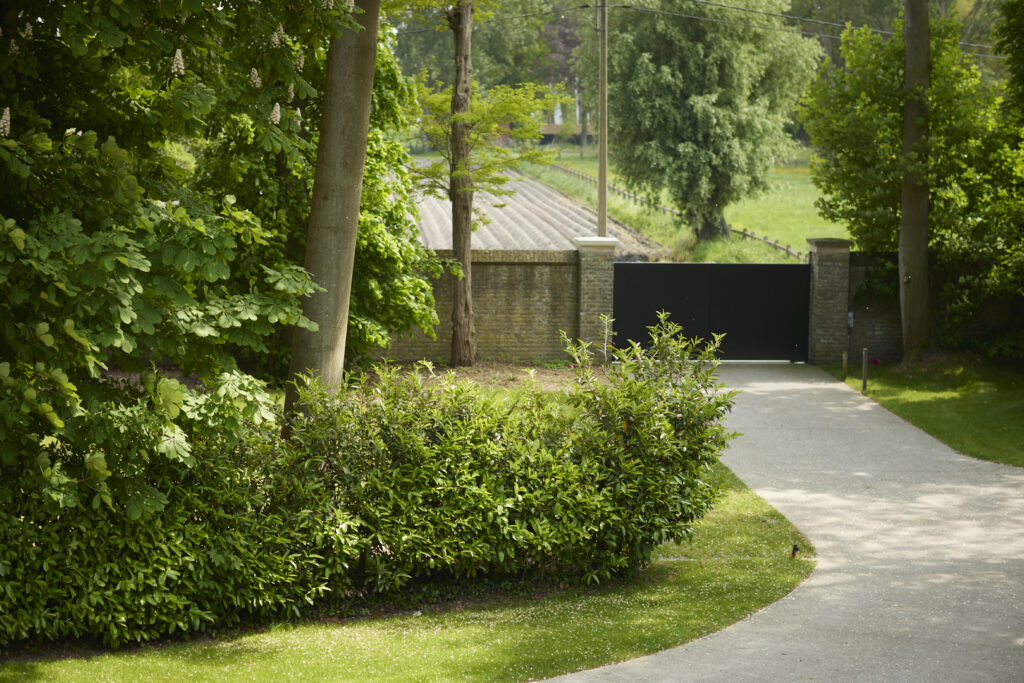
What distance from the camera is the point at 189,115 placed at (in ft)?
21.9

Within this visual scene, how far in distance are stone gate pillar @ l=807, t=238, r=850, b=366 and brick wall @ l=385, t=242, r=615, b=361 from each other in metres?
4.42

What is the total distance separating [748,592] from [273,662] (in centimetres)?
365

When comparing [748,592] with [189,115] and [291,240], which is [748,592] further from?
[291,240]

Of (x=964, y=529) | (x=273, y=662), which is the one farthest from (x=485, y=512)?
Result: (x=964, y=529)

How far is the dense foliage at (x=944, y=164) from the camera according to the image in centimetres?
1834

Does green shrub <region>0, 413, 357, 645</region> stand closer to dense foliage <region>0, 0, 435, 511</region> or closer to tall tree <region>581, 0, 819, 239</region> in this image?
dense foliage <region>0, 0, 435, 511</region>

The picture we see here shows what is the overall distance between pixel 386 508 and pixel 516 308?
488 inches

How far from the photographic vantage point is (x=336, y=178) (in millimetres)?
8336

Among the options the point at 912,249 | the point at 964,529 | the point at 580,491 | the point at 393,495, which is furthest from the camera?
the point at 912,249

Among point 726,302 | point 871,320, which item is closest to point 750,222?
point 726,302

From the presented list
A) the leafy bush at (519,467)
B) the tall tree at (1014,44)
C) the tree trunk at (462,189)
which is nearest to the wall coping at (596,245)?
the tree trunk at (462,189)

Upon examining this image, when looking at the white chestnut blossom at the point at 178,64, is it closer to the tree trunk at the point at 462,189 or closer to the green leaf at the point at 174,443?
the green leaf at the point at 174,443

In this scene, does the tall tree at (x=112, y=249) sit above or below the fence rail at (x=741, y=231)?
below

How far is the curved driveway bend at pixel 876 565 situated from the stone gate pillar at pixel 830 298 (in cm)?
453
